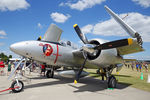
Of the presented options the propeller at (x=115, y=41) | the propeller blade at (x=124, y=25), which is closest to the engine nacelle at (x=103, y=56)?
the propeller at (x=115, y=41)

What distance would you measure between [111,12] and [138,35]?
10.4 ft

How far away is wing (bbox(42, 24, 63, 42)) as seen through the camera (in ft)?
26.9

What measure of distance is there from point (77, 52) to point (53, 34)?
2.21 meters

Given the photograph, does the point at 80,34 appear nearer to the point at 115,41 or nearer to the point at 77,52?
the point at 77,52

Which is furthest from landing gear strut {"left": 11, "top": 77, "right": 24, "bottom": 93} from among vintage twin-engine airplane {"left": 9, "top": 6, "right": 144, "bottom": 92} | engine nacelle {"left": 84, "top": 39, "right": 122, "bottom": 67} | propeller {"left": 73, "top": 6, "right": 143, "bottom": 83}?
engine nacelle {"left": 84, "top": 39, "right": 122, "bottom": 67}

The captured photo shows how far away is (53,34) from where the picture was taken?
27.7 ft

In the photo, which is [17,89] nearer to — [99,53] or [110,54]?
[99,53]

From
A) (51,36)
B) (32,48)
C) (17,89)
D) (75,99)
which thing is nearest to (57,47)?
(51,36)

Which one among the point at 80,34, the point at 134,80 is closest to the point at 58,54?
the point at 80,34

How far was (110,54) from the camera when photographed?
7.45m

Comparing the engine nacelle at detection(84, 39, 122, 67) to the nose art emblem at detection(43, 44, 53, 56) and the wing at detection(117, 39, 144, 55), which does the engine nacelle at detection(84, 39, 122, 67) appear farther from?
the nose art emblem at detection(43, 44, 53, 56)

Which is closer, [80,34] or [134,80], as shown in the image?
[80,34]

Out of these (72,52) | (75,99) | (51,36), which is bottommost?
(75,99)

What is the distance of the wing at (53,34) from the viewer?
8.19m
